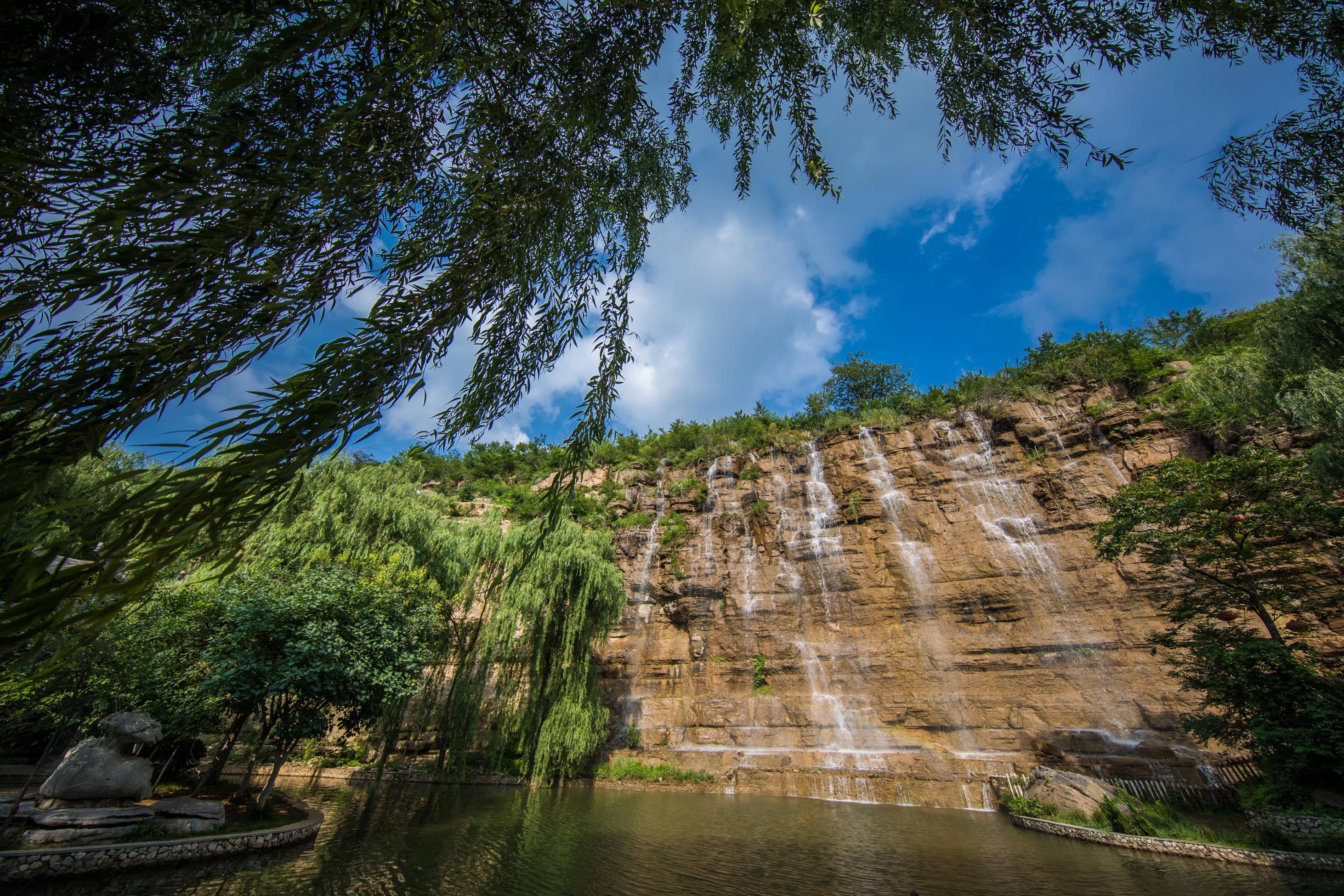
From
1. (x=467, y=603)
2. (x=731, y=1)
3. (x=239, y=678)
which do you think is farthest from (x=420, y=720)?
(x=731, y=1)

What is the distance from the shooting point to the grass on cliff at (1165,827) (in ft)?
31.0

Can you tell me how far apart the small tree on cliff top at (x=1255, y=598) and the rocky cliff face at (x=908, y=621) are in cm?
310

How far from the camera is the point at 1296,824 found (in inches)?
382

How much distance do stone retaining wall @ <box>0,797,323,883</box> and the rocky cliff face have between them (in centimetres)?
1466

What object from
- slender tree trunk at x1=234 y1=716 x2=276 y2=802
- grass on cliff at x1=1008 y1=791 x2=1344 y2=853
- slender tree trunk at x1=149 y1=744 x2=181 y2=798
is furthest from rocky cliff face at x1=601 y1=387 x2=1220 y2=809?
slender tree trunk at x1=149 y1=744 x2=181 y2=798

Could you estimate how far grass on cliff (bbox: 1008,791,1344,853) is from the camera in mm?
9453

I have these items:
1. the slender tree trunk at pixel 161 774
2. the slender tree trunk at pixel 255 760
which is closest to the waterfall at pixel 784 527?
the slender tree trunk at pixel 255 760

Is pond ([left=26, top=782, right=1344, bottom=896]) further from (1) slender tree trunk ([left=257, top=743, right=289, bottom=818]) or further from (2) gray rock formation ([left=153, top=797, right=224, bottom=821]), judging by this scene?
(1) slender tree trunk ([left=257, top=743, right=289, bottom=818])

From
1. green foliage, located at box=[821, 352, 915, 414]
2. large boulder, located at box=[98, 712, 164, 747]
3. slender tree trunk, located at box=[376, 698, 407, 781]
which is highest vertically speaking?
green foliage, located at box=[821, 352, 915, 414]

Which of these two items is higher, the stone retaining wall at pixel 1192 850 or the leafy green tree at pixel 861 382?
the leafy green tree at pixel 861 382

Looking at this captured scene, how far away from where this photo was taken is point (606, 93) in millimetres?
3469

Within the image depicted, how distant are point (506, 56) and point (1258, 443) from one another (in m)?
27.0

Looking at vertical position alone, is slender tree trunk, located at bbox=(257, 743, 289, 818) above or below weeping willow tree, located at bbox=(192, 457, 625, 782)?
below

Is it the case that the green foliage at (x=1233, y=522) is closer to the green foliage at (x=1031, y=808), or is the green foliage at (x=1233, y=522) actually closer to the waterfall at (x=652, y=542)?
the green foliage at (x=1031, y=808)
